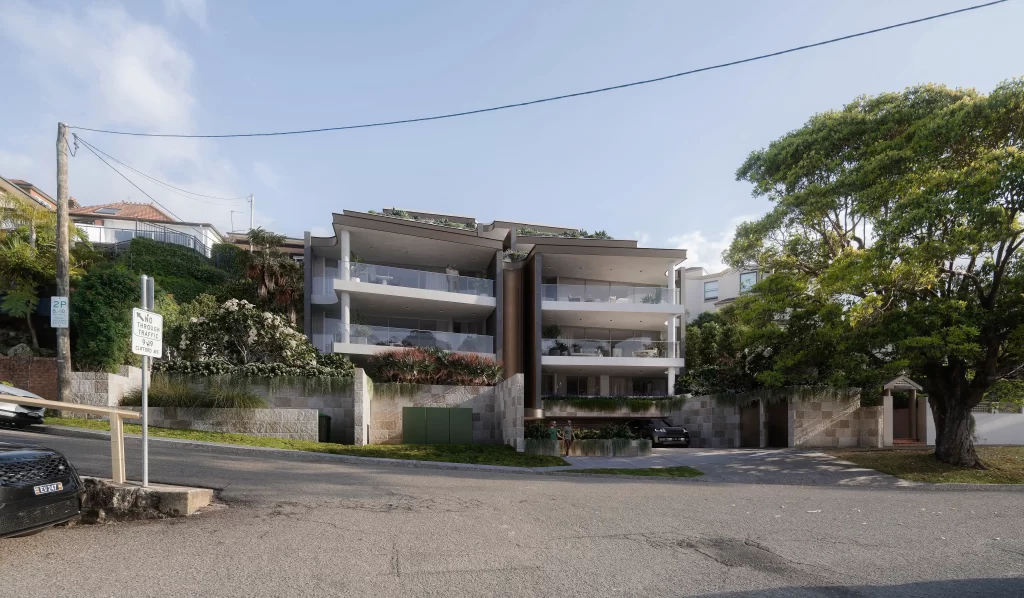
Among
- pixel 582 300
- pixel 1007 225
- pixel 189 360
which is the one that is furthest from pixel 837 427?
pixel 189 360

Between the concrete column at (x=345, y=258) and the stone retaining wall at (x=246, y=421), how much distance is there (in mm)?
9495

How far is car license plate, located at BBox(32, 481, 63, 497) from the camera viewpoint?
255 inches

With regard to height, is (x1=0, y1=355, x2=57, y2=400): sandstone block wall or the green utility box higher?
(x1=0, y1=355, x2=57, y2=400): sandstone block wall

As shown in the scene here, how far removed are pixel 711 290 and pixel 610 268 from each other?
82.3 ft

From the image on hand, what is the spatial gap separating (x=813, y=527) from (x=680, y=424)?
2245 cm

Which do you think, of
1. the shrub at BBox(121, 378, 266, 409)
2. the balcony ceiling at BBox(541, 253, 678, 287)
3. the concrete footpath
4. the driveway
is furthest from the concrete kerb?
the balcony ceiling at BBox(541, 253, 678, 287)

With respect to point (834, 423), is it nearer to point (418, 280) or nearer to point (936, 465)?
point (936, 465)

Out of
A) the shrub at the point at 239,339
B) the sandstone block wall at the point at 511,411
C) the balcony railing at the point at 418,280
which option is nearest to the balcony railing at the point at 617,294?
the balcony railing at the point at 418,280

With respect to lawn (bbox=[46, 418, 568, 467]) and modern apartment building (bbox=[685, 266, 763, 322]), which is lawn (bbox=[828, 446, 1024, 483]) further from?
modern apartment building (bbox=[685, 266, 763, 322])

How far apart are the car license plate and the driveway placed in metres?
13.4

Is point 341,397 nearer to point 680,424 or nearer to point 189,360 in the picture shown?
point 189,360

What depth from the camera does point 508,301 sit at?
33469mm

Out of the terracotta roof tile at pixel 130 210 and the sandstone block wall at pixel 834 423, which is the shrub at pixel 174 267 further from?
the sandstone block wall at pixel 834 423

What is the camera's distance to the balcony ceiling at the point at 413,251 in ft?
101
